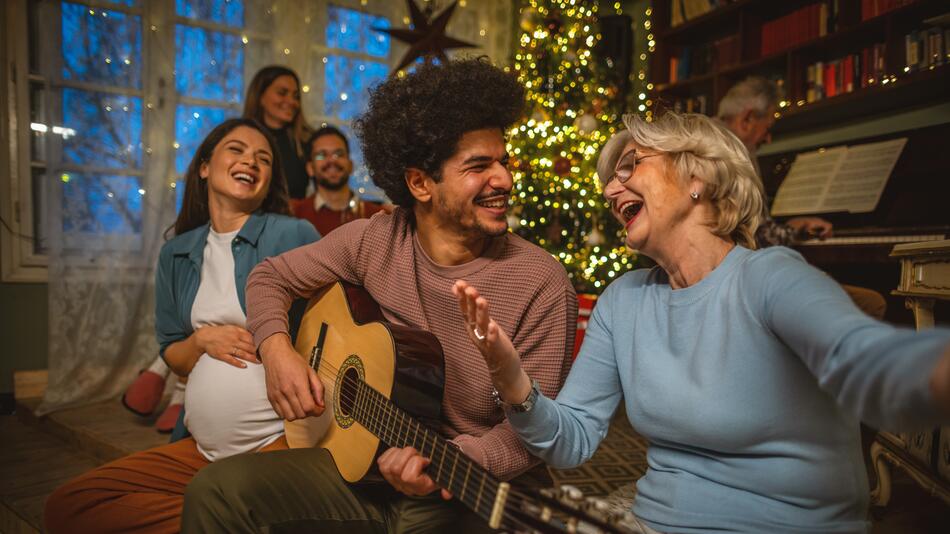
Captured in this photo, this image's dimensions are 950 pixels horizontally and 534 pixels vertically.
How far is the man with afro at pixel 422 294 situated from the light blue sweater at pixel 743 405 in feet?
0.81

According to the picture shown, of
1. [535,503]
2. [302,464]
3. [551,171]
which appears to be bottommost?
[302,464]

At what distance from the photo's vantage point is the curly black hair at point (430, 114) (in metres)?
1.76

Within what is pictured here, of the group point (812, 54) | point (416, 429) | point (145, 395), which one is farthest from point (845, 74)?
point (145, 395)

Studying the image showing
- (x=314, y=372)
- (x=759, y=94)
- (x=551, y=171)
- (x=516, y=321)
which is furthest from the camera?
(x=551, y=171)

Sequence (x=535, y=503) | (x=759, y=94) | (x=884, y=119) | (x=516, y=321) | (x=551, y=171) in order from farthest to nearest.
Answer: (x=551, y=171) → (x=884, y=119) → (x=759, y=94) → (x=516, y=321) → (x=535, y=503)

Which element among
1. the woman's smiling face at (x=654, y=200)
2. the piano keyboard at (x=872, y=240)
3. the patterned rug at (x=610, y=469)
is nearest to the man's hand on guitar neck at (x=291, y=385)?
the woman's smiling face at (x=654, y=200)

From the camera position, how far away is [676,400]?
1.17 meters

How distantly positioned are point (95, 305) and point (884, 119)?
544cm

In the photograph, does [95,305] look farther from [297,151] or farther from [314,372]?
[314,372]

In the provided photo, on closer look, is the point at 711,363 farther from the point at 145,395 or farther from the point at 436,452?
the point at 145,395

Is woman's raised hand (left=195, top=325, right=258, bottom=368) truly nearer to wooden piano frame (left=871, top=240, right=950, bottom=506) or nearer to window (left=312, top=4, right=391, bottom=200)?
wooden piano frame (left=871, top=240, right=950, bottom=506)

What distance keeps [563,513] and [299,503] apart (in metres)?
0.82

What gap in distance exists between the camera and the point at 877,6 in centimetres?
385

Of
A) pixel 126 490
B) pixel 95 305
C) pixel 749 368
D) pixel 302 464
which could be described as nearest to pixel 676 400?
pixel 749 368
